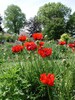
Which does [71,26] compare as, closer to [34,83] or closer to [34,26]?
[34,26]

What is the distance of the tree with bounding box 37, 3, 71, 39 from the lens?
6225 centimetres

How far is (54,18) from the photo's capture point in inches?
2586

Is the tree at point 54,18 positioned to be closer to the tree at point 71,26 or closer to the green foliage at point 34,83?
the tree at point 71,26

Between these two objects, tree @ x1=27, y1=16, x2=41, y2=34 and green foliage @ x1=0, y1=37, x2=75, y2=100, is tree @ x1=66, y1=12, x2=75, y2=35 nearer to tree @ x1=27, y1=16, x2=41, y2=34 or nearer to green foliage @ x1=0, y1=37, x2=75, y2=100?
tree @ x1=27, y1=16, x2=41, y2=34

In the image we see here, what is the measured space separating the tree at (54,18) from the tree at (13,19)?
26.9ft

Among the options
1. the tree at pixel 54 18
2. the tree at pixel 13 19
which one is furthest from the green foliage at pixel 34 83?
the tree at pixel 13 19

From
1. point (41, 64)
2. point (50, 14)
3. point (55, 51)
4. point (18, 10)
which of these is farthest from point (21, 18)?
point (41, 64)

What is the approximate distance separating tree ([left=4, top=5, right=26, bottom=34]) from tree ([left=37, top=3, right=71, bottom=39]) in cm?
818

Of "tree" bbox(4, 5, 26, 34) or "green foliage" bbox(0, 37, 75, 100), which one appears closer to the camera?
"green foliage" bbox(0, 37, 75, 100)

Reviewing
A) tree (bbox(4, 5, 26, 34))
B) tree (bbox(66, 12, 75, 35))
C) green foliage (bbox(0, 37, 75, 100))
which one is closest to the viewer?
green foliage (bbox(0, 37, 75, 100))

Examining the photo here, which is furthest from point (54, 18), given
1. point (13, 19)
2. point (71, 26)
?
point (13, 19)

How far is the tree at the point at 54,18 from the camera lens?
62.2 meters

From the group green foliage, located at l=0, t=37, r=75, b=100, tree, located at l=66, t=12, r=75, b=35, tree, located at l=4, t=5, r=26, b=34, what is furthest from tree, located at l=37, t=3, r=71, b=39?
green foliage, located at l=0, t=37, r=75, b=100

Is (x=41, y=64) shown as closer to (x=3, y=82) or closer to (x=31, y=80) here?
(x=31, y=80)
